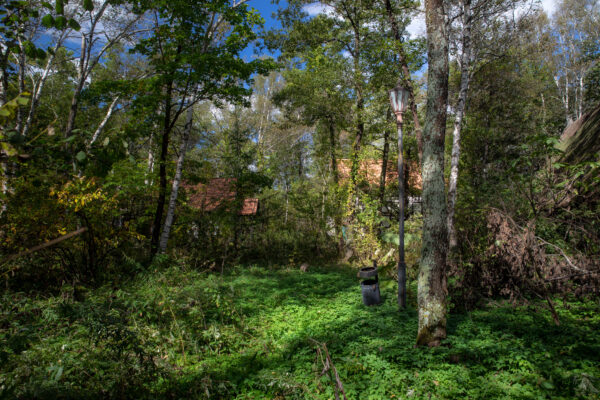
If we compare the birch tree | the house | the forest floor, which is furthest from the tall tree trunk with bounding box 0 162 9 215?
the birch tree

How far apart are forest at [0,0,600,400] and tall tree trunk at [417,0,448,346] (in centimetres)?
3

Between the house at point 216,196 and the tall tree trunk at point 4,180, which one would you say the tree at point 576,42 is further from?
the tall tree trunk at point 4,180

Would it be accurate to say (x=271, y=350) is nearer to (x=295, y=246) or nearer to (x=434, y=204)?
(x=434, y=204)

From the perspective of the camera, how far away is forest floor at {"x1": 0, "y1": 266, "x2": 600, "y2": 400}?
3.28m

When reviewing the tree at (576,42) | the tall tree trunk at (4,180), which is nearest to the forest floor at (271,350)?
the tall tree trunk at (4,180)

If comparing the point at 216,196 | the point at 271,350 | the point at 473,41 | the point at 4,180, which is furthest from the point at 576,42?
the point at 4,180

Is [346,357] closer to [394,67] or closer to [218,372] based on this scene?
[218,372]

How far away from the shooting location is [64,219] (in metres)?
7.17

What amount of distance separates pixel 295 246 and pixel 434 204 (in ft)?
32.3

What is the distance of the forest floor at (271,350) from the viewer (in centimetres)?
328

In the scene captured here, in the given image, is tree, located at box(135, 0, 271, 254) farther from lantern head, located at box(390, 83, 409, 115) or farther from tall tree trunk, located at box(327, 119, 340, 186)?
tall tree trunk, located at box(327, 119, 340, 186)

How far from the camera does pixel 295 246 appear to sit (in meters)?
13.7

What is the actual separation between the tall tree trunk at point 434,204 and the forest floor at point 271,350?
1.31 feet

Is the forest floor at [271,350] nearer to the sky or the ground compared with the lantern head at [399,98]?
nearer to the ground
